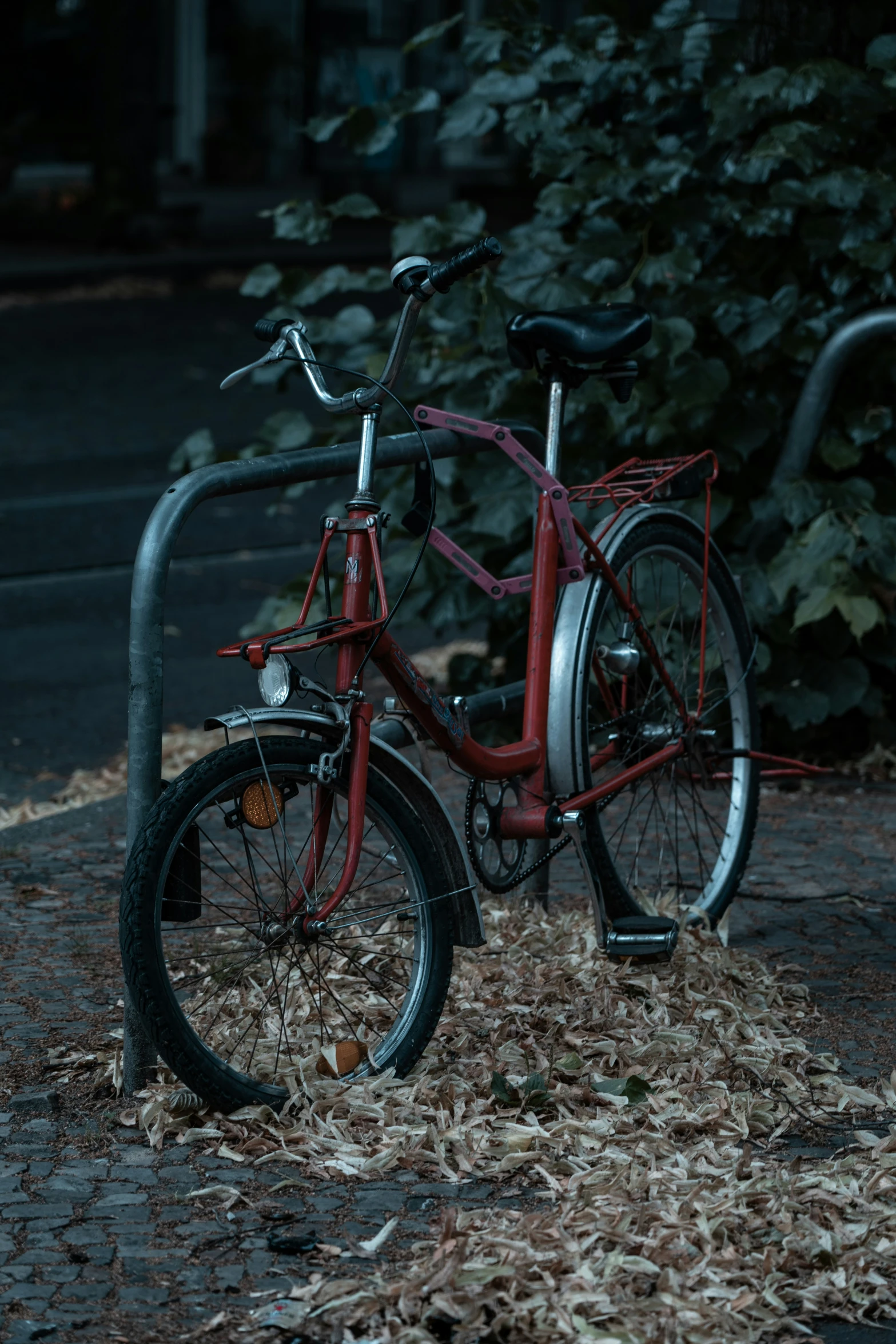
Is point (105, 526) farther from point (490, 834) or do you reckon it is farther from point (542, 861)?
point (490, 834)

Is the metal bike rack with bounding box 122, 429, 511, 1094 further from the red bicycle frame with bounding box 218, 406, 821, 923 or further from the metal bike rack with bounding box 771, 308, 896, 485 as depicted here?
the metal bike rack with bounding box 771, 308, 896, 485

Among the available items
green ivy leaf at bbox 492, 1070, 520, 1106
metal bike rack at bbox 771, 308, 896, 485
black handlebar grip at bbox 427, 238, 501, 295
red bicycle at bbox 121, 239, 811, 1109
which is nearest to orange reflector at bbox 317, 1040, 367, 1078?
red bicycle at bbox 121, 239, 811, 1109

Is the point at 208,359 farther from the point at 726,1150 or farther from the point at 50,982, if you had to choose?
the point at 726,1150

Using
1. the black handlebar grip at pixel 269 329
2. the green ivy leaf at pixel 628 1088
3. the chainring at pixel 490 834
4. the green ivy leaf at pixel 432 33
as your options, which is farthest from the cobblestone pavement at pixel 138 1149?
the green ivy leaf at pixel 432 33

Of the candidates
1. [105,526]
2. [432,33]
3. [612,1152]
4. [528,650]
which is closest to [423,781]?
[528,650]

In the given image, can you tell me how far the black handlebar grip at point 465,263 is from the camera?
10.8ft

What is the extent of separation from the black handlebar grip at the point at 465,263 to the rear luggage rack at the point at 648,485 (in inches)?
27.7

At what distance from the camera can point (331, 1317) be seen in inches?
102

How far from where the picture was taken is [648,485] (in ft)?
14.3

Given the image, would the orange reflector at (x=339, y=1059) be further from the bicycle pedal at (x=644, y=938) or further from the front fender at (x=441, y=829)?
the bicycle pedal at (x=644, y=938)

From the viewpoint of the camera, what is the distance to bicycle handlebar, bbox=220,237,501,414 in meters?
3.32

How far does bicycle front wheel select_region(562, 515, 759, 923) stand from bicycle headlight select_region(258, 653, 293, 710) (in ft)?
2.78

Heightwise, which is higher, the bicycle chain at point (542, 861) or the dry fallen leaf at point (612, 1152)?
the bicycle chain at point (542, 861)

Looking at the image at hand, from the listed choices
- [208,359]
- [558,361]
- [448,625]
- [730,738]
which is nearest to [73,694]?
[448,625]
